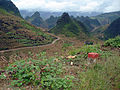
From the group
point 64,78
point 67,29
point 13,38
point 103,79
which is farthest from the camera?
point 67,29

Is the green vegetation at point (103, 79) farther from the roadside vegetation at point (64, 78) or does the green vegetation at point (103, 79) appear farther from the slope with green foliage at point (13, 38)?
the slope with green foliage at point (13, 38)

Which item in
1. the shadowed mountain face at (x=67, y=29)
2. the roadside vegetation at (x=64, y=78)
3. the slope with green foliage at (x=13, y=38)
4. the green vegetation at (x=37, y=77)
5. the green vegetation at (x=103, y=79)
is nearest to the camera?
the green vegetation at (x=103, y=79)

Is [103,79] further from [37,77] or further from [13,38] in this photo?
[13,38]

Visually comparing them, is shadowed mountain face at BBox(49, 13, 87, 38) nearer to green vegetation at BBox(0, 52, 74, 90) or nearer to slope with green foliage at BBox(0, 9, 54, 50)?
slope with green foliage at BBox(0, 9, 54, 50)

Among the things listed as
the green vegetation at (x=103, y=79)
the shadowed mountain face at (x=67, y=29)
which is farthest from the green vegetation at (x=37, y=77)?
the shadowed mountain face at (x=67, y=29)

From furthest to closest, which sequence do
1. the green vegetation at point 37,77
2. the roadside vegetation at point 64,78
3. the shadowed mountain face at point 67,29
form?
the shadowed mountain face at point 67,29
the green vegetation at point 37,77
the roadside vegetation at point 64,78

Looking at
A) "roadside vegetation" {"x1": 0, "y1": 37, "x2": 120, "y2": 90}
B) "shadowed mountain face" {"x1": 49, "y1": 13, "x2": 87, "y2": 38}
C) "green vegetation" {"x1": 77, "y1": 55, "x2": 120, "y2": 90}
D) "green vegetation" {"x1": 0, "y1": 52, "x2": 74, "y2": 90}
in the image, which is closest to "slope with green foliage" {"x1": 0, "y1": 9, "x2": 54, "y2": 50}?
"green vegetation" {"x1": 0, "y1": 52, "x2": 74, "y2": 90}

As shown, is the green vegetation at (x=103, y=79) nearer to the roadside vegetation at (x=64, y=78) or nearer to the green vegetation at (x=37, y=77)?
the roadside vegetation at (x=64, y=78)

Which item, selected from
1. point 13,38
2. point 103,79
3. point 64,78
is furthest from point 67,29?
point 103,79

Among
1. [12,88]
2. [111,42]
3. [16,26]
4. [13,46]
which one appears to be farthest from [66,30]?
[12,88]

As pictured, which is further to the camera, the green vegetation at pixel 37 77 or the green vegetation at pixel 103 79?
the green vegetation at pixel 37 77

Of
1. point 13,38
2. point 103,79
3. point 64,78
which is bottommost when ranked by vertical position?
point 13,38

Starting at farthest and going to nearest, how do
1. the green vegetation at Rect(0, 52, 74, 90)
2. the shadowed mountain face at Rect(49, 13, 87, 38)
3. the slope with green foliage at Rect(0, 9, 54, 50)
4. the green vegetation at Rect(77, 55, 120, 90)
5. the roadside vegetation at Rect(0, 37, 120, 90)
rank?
the shadowed mountain face at Rect(49, 13, 87, 38) → the slope with green foliage at Rect(0, 9, 54, 50) → the green vegetation at Rect(0, 52, 74, 90) → the roadside vegetation at Rect(0, 37, 120, 90) → the green vegetation at Rect(77, 55, 120, 90)

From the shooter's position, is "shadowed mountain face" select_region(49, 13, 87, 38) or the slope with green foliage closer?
the slope with green foliage
